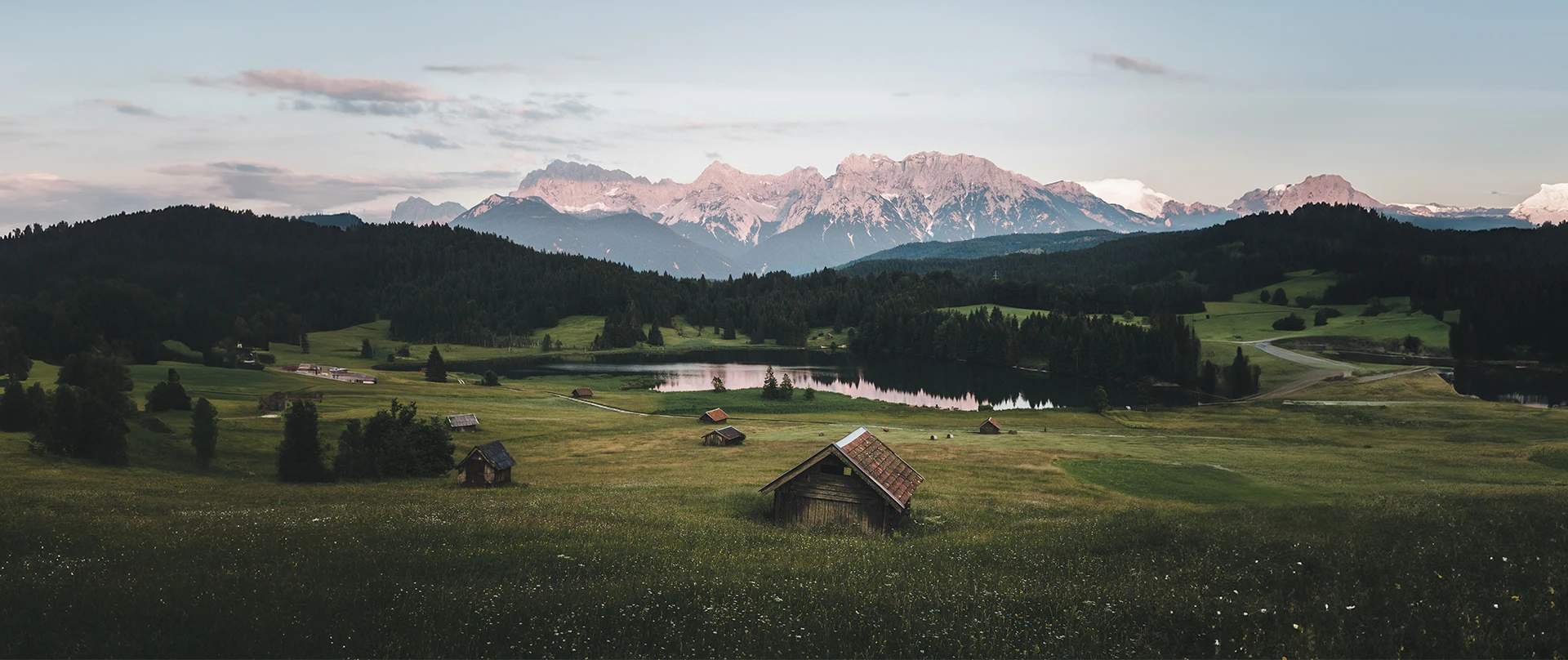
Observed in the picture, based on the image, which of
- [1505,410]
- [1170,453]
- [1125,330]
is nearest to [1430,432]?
[1505,410]

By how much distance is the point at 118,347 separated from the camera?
440 ft

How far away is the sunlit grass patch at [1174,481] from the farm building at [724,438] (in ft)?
91.1

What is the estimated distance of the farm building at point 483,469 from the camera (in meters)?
45.3

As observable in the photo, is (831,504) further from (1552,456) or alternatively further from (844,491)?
(1552,456)

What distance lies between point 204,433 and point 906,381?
412 feet

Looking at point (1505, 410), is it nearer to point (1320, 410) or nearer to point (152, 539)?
point (1320, 410)

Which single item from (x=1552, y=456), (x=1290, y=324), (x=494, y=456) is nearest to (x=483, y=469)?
(x=494, y=456)

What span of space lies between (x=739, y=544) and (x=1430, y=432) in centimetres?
7991

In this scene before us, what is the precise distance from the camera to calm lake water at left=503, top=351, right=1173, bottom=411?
435 ft

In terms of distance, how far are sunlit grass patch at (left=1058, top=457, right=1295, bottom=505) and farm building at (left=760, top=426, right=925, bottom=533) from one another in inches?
833

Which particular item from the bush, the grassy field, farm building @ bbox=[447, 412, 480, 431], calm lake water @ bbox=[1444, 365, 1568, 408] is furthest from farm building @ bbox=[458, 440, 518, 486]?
the bush

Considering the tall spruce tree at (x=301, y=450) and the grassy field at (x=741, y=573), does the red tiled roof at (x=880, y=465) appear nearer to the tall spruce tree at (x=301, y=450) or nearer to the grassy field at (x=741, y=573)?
the grassy field at (x=741, y=573)

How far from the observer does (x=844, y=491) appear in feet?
99.5

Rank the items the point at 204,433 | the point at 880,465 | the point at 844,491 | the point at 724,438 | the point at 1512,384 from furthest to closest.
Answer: the point at 1512,384 < the point at 724,438 < the point at 204,433 < the point at 880,465 < the point at 844,491
